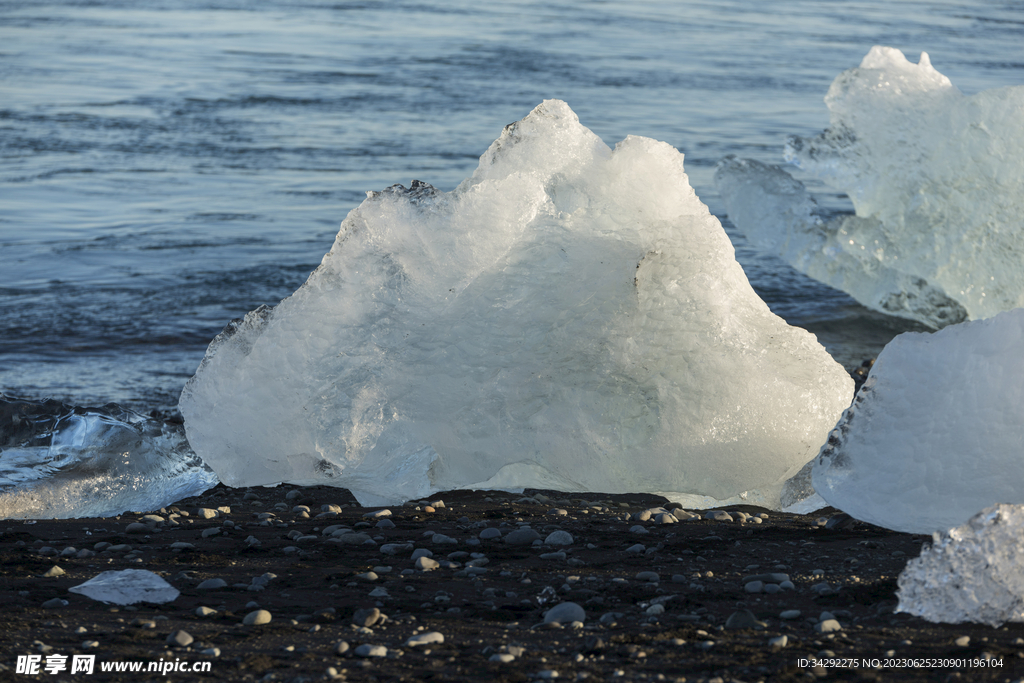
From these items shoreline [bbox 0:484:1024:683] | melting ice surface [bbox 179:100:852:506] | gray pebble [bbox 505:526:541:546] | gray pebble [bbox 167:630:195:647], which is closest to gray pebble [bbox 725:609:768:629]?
shoreline [bbox 0:484:1024:683]

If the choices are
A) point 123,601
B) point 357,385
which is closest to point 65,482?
point 357,385

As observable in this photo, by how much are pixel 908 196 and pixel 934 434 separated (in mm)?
4227

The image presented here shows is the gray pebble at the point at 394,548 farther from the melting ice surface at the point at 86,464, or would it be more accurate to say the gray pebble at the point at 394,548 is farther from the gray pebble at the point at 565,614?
the melting ice surface at the point at 86,464

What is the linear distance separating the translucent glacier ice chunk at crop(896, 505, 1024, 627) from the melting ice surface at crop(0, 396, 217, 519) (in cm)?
306

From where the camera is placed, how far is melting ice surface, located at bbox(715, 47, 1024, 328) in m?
6.36

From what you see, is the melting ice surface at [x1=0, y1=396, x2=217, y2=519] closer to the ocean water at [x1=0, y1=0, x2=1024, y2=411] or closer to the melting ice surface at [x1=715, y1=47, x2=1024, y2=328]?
the ocean water at [x1=0, y1=0, x2=1024, y2=411]

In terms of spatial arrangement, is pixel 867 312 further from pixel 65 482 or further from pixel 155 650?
pixel 155 650

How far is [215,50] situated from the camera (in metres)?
21.9

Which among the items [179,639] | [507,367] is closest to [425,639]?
[179,639]

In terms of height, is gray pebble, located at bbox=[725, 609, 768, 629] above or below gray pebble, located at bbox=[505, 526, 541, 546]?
above

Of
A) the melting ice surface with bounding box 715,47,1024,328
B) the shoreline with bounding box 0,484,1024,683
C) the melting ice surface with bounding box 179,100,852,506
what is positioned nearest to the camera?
the shoreline with bounding box 0,484,1024,683

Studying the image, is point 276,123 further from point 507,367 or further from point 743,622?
point 743,622

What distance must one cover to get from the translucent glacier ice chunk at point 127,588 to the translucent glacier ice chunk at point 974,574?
2129 mm

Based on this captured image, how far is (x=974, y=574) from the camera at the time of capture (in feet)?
8.05
